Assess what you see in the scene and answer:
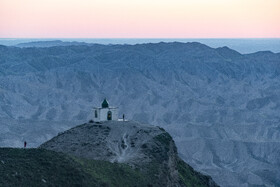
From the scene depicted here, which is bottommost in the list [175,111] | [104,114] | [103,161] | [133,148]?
[175,111]

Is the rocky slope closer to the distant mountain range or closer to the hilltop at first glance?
the hilltop

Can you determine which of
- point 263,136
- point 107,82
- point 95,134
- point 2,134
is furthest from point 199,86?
point 95,134

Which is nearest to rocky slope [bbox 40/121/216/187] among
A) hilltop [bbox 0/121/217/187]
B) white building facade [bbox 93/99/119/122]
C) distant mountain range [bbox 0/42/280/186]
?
hilltop [bbox 0/121/217/187]

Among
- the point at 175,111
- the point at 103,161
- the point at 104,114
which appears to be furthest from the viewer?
the point at 175,111

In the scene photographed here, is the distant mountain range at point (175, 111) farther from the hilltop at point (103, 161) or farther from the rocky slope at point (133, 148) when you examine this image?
the hilltop at point (103, 161)

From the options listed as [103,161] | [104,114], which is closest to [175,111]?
[104,114]

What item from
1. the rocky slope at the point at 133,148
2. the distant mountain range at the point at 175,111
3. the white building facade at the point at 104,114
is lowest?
the distant mountain range at the point at 175,111

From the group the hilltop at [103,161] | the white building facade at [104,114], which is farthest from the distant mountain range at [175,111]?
the hilltop at [103,161]

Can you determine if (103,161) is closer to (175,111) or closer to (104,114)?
(104,114)
